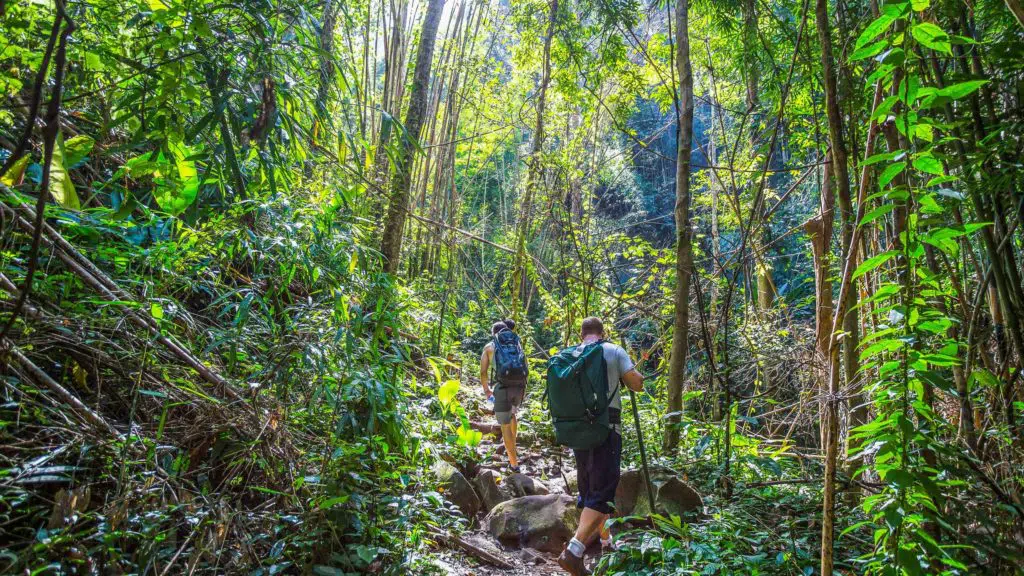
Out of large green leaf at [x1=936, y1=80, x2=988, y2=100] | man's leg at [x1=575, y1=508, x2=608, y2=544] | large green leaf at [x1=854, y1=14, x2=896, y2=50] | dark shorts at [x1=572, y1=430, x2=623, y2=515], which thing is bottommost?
man's leg at [x1=575, y1=508, x2=608, y2=544]

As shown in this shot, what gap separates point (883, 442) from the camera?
1315mm

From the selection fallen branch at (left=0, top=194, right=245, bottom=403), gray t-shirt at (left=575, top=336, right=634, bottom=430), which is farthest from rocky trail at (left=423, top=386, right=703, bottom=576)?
fallen branch at (left=0, top=194, right=245, bottom=403)

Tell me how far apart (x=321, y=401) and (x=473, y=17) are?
552cm

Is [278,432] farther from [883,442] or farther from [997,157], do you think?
[997,157]

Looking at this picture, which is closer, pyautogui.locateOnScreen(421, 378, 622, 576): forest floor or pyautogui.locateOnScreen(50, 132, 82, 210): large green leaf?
pyautogui.locateOnScreen(50, 132, 82, 210): large green leaf

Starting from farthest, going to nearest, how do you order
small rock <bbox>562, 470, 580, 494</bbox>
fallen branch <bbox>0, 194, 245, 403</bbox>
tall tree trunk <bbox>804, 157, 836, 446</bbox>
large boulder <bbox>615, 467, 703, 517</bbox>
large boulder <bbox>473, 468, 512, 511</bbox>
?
small rock <bbox>562, 470, 580, 494</bbox>
large boulder <bbox>473, 468, 512, 511</bbox>
large boulder <bbox>615, 467, 703, 517</bbox>
tall tree trunk <bbox>804, 157, 836, 446</bbox>
fallen branch <bbox>0, 194, 245, 403</bbox>

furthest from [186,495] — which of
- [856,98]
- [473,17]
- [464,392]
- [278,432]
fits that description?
[473,17]

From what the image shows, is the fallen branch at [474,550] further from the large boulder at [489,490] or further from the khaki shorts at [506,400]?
the khaki shorts at [506,400]

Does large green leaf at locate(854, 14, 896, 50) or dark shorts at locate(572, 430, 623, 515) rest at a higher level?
large green leaf at locate(854, 14, 896, 50)

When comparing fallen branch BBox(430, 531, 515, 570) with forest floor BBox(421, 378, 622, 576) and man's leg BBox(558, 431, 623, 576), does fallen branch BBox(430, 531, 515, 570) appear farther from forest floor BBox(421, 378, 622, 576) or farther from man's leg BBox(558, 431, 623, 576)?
man's leg BBox(558, 431, 623, 576)

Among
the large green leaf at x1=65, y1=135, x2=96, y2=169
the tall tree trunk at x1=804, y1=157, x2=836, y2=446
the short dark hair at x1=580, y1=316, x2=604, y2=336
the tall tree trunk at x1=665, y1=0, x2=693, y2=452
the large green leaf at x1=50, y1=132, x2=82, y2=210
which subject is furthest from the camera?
the tall tree trunk at x1=665, y1=0, x2=693, y2=452

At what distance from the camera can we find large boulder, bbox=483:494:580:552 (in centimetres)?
352

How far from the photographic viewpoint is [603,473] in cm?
315

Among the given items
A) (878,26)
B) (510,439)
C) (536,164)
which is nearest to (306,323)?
(878,26)
